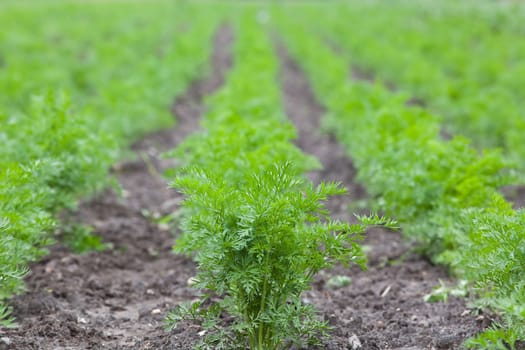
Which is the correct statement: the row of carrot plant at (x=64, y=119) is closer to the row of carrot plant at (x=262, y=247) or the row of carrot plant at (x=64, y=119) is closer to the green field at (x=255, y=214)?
the green field at (x=255, y=214)

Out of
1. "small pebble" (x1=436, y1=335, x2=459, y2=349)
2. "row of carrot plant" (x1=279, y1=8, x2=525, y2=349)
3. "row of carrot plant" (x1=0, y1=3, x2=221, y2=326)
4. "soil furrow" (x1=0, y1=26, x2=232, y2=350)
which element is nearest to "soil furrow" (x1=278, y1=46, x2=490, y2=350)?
"small pebble" (x1=436, y1=335, x2=459, y2=349)

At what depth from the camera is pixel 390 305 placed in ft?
18.3

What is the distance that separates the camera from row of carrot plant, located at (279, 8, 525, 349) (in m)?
3.93

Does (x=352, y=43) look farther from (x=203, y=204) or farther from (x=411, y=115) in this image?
(x=203, y=204)

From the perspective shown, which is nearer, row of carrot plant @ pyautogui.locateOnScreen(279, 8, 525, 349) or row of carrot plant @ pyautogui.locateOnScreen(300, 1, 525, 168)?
row of carrot plant @ pyautogui.locateOnScreen(279, 8, 525, 349)

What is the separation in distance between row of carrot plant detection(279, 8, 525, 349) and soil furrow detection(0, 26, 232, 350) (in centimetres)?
224

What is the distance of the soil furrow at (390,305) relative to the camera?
470 cm

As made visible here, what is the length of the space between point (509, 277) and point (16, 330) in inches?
136

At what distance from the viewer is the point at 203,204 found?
3.85m

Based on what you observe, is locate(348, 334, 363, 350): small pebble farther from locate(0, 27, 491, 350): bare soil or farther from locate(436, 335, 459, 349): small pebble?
locate(436, 335, 459, 349): small pebble

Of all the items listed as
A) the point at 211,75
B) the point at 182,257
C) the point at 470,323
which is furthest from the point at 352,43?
the point at 470,323

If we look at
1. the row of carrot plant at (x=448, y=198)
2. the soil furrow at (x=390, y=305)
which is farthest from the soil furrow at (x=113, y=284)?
the row of carrot plant at (x=448, y=198)

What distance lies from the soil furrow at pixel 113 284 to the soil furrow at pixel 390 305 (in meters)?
1.37

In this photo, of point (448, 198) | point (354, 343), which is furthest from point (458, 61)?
point (354, 343)
